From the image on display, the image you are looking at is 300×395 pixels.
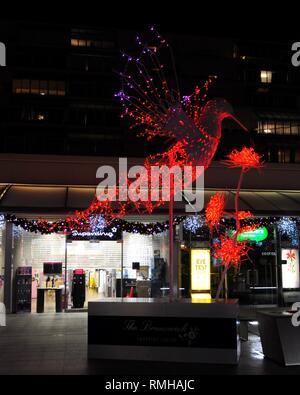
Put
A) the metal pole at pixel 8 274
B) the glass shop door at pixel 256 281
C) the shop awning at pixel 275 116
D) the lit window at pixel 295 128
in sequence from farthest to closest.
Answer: the lit window at pixel 295 128 < the shop awning at pixel 275 116 < the glass shop door at pixel 256 281 < the metal pole at pixel 8 274

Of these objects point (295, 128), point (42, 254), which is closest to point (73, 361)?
point (42, 254)

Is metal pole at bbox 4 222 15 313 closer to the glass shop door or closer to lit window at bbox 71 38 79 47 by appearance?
the glass shop door

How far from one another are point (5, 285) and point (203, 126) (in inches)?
363

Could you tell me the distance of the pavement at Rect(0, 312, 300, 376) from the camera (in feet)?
24.8

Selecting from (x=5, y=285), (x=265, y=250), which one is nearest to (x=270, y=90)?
(x=265, y=250)

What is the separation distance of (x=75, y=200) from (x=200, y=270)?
4.80 meters

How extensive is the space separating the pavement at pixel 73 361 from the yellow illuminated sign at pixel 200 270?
15.3ft

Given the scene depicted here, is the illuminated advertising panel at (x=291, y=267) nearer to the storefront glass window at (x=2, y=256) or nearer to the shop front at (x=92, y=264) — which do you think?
the shop front at (x=92, y=264)

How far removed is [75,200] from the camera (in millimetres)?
14539

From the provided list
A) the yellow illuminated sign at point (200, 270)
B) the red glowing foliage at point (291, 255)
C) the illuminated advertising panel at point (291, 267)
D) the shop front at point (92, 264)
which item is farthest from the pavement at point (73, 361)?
the red glowing foliage at point (291, 255)

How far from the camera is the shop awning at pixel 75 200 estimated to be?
45.4 feet

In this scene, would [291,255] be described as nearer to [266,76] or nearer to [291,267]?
[291,267]

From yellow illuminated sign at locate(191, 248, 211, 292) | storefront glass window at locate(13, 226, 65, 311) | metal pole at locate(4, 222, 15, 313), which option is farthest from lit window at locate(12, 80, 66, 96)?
yellow illuminated sign at locate(191, 248, 211, 292)
